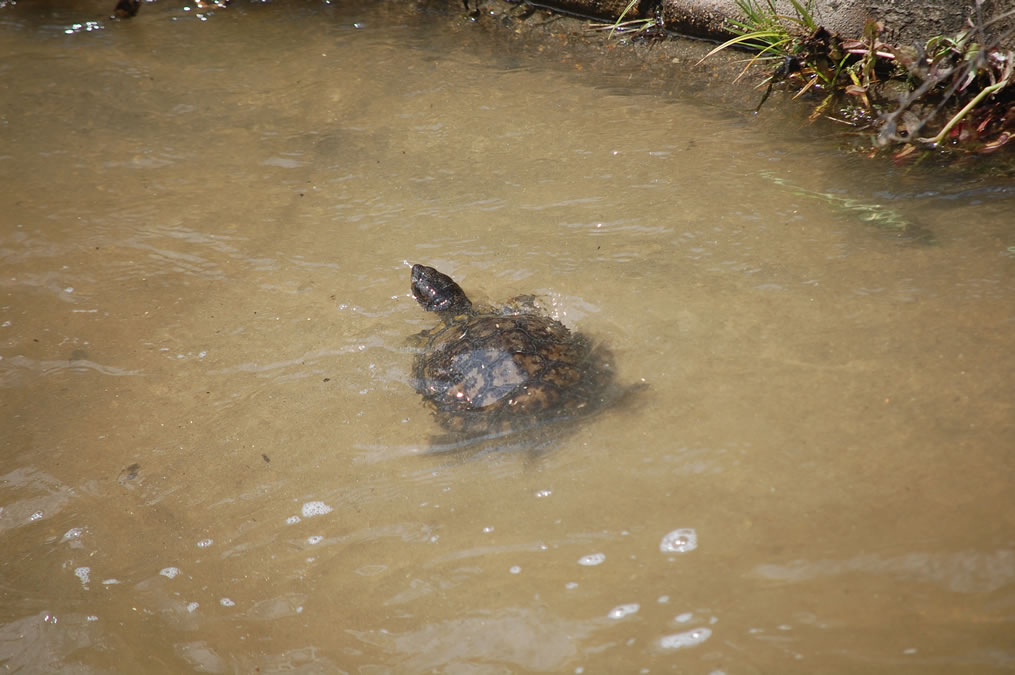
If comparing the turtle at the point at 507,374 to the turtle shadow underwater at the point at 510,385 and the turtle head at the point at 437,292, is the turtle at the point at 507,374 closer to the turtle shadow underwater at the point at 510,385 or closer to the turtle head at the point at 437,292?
the turtle shadow underwater at the point at 510,385

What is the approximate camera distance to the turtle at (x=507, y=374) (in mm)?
2951

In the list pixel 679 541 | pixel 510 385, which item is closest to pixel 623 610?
pixel 679 541

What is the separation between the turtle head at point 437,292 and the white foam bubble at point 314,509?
3.65ft

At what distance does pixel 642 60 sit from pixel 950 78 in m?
2.11

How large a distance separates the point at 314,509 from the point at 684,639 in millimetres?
1444

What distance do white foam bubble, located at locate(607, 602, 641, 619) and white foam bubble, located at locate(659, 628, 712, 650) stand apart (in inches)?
5.0

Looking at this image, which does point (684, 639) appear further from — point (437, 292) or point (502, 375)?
point (437, 292)

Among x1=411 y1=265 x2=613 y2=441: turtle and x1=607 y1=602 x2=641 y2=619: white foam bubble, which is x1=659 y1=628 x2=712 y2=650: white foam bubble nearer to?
x1=607 y1=602 x2=641 y2=619: white foam bubble

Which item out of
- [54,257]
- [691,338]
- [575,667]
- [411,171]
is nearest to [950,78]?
[691,338]

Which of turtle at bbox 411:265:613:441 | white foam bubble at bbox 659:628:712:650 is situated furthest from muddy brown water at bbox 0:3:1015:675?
turtle at bbox 411:265:613:441

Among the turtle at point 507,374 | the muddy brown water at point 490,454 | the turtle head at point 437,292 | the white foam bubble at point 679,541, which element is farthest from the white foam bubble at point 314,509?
the white foam bubble at point 679,541

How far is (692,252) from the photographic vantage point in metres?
3.76

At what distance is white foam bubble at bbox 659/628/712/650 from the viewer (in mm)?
2195

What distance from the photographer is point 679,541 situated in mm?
2475
